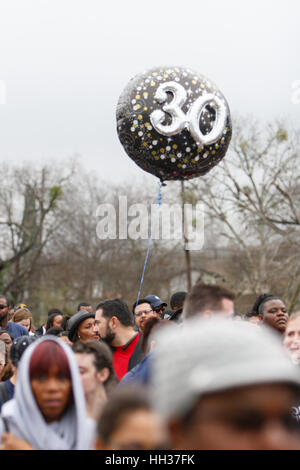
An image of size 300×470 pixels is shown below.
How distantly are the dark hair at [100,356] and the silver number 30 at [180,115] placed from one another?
2.17 meters

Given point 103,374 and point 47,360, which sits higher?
point 47,360

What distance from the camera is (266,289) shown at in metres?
26.3

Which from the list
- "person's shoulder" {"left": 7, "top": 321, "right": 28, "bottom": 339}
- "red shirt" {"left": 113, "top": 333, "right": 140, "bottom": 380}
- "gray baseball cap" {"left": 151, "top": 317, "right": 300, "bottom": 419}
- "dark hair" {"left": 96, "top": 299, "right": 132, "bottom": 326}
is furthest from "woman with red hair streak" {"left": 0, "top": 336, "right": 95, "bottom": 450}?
"person's shoulder" {"left": 7, "top": 321, "right": 28, "bottom": 339}

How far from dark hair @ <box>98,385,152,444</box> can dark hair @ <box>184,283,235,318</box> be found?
115 centimetres

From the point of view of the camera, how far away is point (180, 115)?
5.00m

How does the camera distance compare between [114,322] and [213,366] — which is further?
[114,322]

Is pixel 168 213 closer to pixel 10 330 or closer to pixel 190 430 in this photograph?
pixel 10 330

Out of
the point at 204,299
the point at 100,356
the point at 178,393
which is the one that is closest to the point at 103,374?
the point at 100,356

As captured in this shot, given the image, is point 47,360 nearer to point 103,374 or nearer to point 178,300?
point 103,374

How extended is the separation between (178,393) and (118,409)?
74cm

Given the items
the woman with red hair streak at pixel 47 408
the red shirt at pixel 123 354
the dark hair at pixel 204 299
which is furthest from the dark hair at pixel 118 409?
the red shirt at pixel 123 354

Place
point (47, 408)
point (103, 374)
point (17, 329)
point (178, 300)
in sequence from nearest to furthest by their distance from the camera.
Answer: point (47, 408) < point (103, 374) < point (178, 300) < point (17, 329)

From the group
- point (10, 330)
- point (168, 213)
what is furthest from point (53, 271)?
point (10, 330)

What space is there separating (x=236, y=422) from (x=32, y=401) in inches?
57.0
